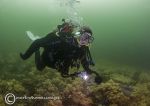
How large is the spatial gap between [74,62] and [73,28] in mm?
527

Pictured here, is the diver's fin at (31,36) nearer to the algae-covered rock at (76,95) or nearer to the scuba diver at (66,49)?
the scuba diver at (66,49)

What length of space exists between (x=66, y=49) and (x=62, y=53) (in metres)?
0.08

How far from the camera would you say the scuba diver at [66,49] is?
4.10m

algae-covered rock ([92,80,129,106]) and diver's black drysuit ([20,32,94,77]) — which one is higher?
diver's black drysuit ([20,32,94,77])

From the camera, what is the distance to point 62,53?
408 centimetres

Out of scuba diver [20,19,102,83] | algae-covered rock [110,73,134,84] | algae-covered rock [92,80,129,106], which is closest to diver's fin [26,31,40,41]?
scuba diver [20,19,102,83]

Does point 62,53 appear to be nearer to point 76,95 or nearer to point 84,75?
point 84,75

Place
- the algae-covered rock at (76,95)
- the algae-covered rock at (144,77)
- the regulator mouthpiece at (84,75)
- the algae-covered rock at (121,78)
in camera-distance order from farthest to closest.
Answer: the algae-covered rock at (144,77) → the algae-covered rock at (121,78) → the algae-covered rock at (76,95) → the regulator mouthpiece at (84,75)

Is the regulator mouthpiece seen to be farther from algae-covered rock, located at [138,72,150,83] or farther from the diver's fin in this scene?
algae-covered rock, located at [138,72,150,83]

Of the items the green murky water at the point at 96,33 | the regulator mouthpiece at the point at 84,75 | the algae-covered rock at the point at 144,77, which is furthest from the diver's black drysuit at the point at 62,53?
the algae-covered rock at the point at 144,77

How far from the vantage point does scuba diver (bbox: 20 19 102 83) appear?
4.10 metres

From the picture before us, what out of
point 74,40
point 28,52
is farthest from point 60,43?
point 28,52

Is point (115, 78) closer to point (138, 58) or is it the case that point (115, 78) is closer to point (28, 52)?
point (138, 58)

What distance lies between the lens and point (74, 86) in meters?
4.75
